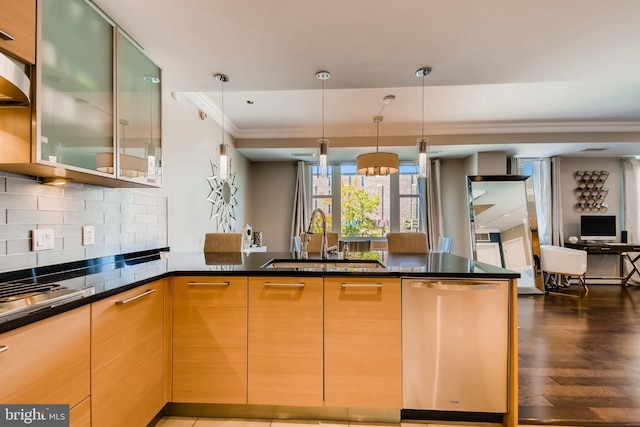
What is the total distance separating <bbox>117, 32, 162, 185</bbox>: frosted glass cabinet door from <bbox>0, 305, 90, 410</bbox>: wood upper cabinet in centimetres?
87

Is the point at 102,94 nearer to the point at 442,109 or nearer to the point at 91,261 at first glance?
the point at 91,261

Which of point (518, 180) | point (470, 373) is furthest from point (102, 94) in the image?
point (518, 180)

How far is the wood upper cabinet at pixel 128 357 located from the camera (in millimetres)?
1162

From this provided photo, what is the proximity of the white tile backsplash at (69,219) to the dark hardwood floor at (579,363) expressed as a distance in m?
2.72

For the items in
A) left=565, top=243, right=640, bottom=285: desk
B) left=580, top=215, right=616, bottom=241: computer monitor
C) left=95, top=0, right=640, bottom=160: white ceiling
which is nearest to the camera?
left=95, top=0, right=640, bottom=160: white ceiling

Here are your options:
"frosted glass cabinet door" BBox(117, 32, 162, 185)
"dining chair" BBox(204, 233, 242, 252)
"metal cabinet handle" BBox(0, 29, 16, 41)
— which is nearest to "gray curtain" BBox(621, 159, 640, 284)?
"dining chair" BBox(204, 233, 242, 252)

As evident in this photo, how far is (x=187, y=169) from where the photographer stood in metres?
3.11

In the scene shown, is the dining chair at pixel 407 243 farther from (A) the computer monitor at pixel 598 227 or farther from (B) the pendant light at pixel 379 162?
(A) the computer monitor at pixel 598 227

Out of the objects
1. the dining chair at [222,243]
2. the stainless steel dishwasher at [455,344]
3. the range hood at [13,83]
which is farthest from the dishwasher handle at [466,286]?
the range hood at [13,83]

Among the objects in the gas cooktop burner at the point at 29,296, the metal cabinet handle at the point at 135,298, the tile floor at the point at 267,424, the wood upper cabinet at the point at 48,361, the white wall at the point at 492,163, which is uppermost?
the white wall at the point at 492,163

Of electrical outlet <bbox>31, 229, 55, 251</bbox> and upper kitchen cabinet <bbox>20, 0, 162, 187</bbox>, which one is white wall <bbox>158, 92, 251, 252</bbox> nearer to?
upper kitchen cabinet <bbox>20, 0, 162, 187</bbox>

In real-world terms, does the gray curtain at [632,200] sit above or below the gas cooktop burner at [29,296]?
above

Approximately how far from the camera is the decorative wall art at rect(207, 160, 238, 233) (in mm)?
3828

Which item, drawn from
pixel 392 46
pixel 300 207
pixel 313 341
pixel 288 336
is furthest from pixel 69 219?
pixel 300 207
